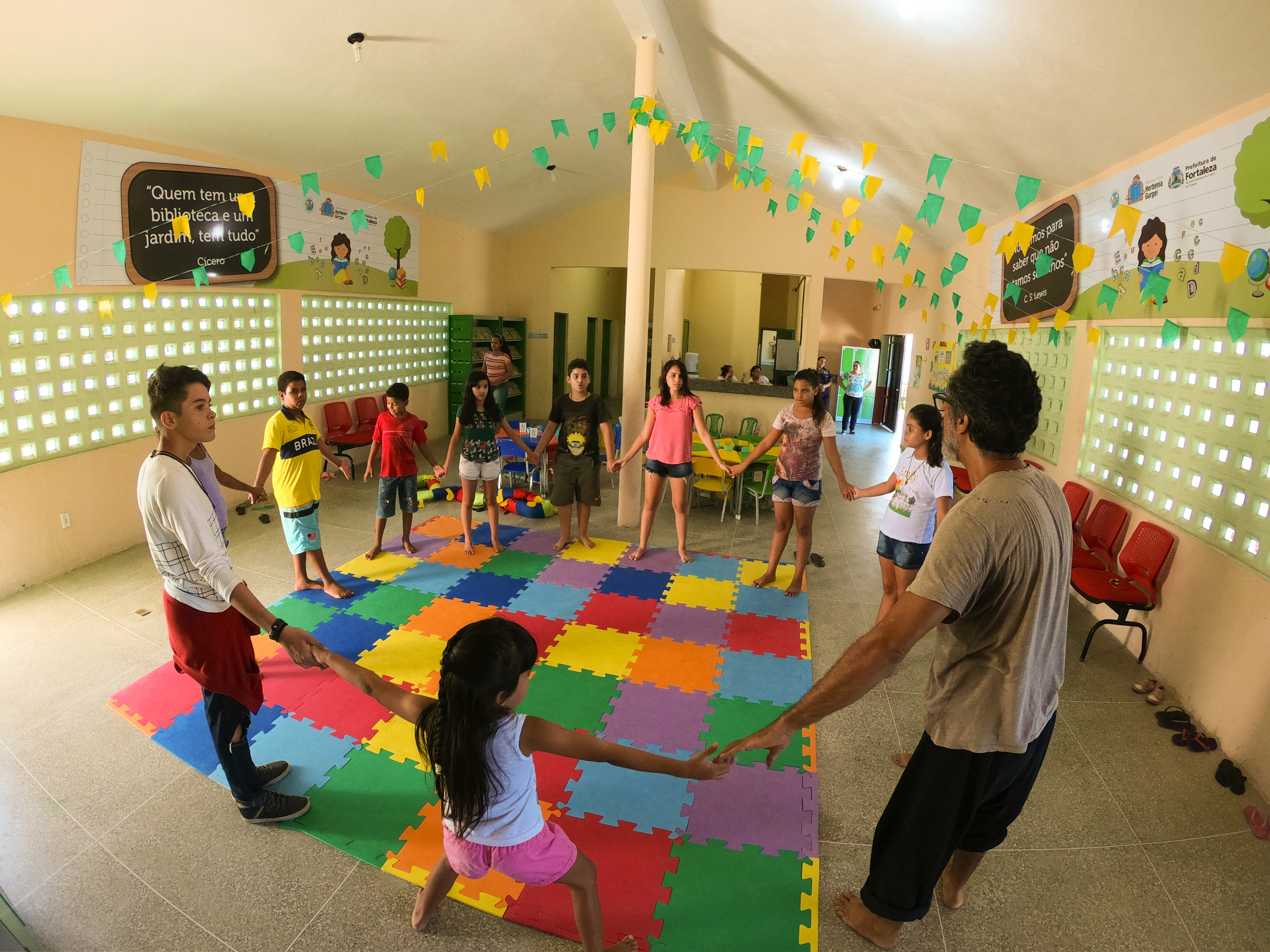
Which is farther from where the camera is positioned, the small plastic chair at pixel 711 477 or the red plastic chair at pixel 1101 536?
the small plastic chair at pixel 711 477

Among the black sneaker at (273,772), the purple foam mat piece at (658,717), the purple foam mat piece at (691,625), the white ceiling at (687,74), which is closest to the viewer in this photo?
the black sneaker at (273,772)

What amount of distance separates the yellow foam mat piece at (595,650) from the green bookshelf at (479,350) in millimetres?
6439

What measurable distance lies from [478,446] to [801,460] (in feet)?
8.56

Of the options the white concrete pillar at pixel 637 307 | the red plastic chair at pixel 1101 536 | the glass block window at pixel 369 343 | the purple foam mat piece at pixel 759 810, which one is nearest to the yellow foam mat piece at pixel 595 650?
the purple foam mat piece at pixel 759 810

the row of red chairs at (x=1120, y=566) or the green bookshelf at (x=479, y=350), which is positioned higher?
the green bookshelf at (x=479, y=350)

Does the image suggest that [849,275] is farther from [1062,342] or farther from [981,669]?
[981,669]

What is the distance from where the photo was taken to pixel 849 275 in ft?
36.6

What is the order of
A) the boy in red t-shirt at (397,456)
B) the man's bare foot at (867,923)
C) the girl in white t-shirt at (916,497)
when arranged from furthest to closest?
the boy in red t-shirt at (397,456), the girl in white t-shirt at (916,497), the man's bare foot at (867,923)

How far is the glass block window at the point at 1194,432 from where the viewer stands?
3.46 meters

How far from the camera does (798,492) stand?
195 inches

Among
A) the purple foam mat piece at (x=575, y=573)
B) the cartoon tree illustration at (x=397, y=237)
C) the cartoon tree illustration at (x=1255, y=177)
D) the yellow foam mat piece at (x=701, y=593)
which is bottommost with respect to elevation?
the yellow foam mat piece at (x=701, y=593)

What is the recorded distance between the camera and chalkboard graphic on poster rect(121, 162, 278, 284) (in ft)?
18.3

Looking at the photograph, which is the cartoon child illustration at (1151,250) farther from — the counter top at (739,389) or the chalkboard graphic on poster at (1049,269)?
the counter top at (739,389)

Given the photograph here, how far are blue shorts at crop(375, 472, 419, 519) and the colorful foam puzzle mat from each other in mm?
400
